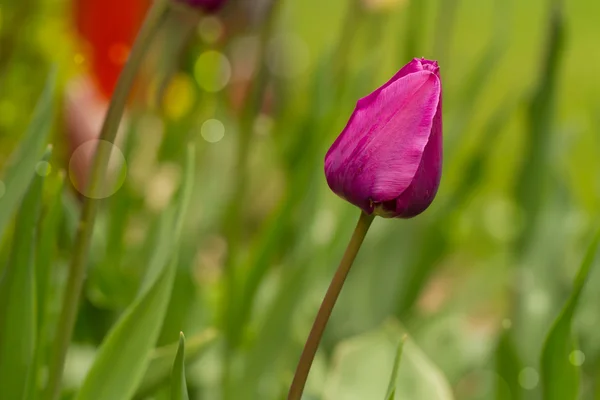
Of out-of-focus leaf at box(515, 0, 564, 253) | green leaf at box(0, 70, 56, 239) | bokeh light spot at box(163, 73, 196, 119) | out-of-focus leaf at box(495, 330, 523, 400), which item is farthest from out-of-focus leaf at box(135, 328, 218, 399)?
bokeh light spot at box(163, 73, 196, 119)

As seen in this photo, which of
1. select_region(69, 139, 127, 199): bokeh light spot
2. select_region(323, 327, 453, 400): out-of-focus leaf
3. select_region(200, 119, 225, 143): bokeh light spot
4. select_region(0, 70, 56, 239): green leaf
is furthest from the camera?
select_region(200, 119, 225, 143): bokeh light spot

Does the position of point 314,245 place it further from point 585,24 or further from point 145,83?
point 585,24

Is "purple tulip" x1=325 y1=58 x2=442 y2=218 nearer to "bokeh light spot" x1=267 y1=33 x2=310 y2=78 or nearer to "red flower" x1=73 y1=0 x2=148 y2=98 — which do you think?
"bokeh light spot" x1=267 y1=33 x2=310 y2=78

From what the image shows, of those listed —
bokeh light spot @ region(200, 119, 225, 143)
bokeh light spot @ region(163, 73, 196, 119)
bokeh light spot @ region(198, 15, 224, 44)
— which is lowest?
bokeh light spot @ region(200, 119, 225, 143)

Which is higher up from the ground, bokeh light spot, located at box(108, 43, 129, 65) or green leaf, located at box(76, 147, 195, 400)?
bokeh light spot, located at box(108, 43, 129, 65)

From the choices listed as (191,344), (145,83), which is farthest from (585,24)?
(191,344)

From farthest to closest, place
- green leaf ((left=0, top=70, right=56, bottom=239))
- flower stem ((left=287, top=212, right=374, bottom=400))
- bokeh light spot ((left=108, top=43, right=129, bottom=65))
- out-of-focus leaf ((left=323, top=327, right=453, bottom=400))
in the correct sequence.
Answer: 1. bokeh light spot ((left=108, top=43, right=129, bottom=65))
2. out-of-focus leaf ((left=323, top=327, right=453, bottom=400))
3. green leaf ((left=0, top=70, right=56, bottom=239))
4. flower stem ((left=287, top=212, right=374, bottom=400))

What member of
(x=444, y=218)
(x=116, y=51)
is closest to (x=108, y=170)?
(x=444, y=218)
